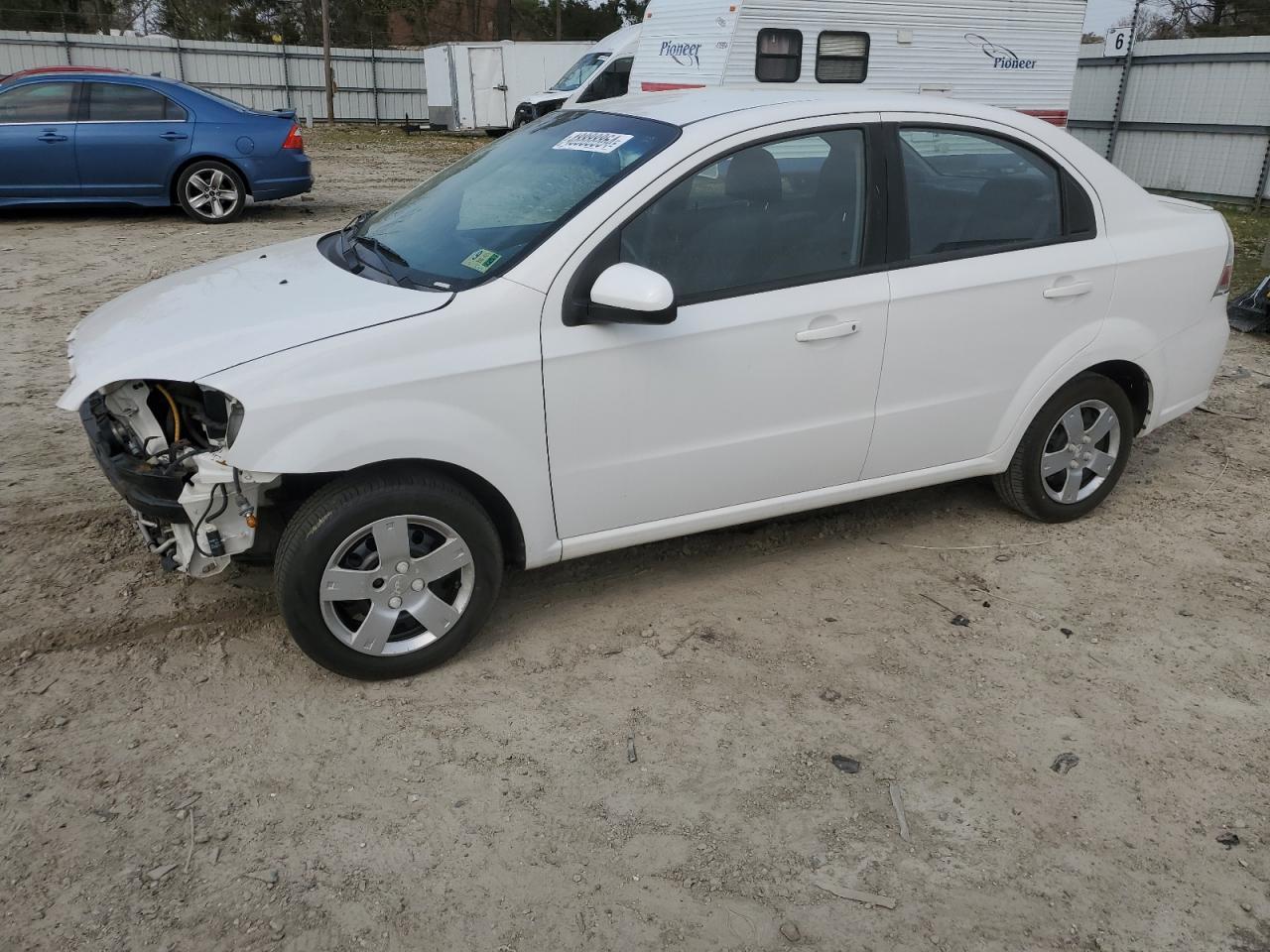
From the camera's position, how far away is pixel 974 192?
3986 millimetres

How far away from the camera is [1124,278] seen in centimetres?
422

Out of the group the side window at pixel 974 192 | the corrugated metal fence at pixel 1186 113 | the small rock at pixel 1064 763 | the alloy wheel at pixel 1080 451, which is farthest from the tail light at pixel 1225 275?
the corrugated metal fence at pixel 1186 113

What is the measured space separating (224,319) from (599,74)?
1611 cm

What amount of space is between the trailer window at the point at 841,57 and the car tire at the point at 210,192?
630 cm

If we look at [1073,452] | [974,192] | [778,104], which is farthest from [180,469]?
[1073,452]

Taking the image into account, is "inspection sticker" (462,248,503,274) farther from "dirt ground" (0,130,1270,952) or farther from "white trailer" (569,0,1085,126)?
"white trailer" (569,0,1085,126)

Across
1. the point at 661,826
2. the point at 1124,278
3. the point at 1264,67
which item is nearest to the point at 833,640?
the point at 661,826

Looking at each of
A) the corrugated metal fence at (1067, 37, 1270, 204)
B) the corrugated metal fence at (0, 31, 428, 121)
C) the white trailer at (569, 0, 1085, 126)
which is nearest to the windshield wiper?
the white trailer at (569, 0, 1085, 126)

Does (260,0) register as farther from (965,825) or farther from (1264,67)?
(965,825)

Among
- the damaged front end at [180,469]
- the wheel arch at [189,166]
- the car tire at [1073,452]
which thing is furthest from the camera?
the wheel arch at [189,166]

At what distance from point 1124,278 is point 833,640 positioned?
6.50 feet

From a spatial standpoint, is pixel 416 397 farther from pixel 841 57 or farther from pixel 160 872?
pixel 841 57

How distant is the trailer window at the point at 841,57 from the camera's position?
9.77 metres

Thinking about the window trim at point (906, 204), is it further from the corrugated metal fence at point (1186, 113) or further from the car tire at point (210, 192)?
the corrugated metal fence at point (1186, 113)
